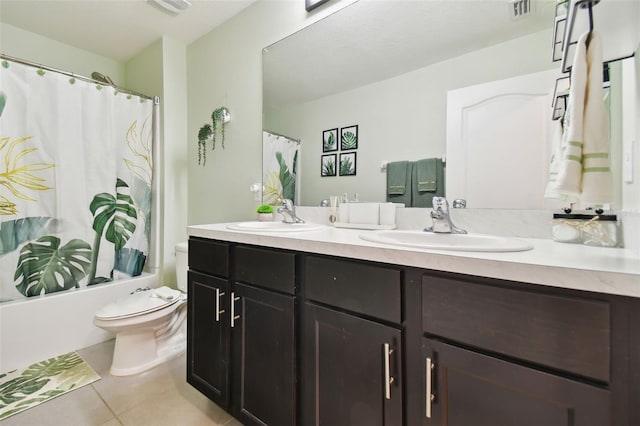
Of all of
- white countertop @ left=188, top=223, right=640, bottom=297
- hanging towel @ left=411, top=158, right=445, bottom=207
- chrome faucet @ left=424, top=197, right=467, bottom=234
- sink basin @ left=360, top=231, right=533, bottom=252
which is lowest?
white countertop @ left=188, top=223, right=640, bottom=297

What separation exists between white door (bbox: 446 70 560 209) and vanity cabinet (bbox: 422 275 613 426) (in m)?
0.62

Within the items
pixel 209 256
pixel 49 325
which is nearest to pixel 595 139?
pixel 209 256

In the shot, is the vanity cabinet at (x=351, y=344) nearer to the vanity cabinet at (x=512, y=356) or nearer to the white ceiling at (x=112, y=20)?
the vanity cabinet at (x=512, y=356)

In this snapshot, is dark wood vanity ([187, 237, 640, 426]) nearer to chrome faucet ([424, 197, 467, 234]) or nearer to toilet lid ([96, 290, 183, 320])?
chrome faucet ([424, 197, 467, 234])

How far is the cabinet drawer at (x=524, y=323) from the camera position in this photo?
56 cm

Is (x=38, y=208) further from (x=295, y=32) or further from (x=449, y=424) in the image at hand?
(x=449, y=424)

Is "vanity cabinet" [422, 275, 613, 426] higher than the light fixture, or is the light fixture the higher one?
the light fixture

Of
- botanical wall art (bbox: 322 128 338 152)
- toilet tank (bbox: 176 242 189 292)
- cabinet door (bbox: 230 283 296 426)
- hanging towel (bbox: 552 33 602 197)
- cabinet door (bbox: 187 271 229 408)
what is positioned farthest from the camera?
toilet tank (bbox: 176 242 189 292)

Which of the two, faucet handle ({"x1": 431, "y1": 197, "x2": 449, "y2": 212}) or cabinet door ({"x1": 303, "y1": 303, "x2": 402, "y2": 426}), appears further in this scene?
faucet handle ({"x1": 431, "y1": 197, "x2": 449, "y2": 212})

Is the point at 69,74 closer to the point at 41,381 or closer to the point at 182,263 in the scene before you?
the point at 182,263

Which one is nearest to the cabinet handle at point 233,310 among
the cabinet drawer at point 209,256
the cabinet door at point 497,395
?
the cabinet drawer at point 209,256

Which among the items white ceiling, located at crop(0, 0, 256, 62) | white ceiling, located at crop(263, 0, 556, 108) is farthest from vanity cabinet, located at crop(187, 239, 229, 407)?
white ceiling, located at crop(0, 0, 256, 62)

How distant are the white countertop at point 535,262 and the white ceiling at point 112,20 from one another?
2.03m

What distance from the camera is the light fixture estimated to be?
1.94 metres
